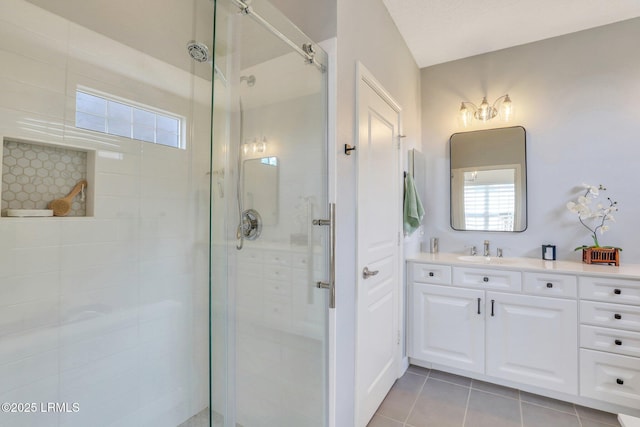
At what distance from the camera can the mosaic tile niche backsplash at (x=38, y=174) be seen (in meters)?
1.15

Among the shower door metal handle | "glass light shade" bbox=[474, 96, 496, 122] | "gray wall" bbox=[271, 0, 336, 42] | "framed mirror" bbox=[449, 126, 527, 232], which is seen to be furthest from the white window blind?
"glass light shade" bbox=[474, 96, 496, 122]

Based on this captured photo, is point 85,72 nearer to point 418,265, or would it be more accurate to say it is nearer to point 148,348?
point 148,348

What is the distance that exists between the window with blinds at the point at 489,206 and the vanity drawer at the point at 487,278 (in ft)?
2.03

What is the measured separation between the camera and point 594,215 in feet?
7.41

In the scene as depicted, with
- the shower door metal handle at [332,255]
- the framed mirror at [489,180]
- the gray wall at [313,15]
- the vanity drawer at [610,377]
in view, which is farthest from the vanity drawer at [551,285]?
the gray wall at [313,15]

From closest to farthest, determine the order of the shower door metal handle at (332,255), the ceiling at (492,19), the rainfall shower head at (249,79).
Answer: the rainfall shower head at (249,79)
the shower door metal handle at (332,255)
the ceiling at (492,19)

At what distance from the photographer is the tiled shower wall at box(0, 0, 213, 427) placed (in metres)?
1.14

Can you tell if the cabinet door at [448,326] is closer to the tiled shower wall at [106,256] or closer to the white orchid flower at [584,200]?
the white orchid flower at [584,200]

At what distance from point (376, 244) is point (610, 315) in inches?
60.4

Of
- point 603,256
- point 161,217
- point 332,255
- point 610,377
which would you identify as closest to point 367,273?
point 332,255

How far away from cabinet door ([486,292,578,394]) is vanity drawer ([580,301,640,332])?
0.06 metres

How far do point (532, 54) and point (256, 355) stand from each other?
3.18 meters

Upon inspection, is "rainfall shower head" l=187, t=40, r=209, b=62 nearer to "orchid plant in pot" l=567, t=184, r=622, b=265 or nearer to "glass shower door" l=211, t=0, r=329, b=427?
"glass shower door" l=211, t=0, r=329, b=427

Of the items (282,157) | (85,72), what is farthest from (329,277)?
(85,72)
